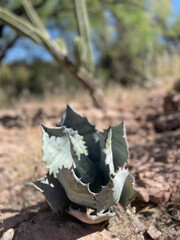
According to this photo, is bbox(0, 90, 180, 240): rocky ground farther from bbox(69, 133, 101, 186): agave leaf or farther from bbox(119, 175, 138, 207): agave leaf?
bbox(69, 133, 101, 186): agave leaf

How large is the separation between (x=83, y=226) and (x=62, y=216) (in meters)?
0.20

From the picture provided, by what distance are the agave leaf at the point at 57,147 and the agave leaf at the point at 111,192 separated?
304 mm

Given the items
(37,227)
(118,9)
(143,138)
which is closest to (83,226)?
(37,227)

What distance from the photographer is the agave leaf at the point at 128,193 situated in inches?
63.0

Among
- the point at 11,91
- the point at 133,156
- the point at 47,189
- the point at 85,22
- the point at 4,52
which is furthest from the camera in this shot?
the point at 11,91

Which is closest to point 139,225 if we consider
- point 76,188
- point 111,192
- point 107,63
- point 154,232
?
point 154,232

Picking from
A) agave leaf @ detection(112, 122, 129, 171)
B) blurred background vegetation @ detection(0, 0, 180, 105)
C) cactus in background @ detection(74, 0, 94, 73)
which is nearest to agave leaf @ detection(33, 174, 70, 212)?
agave leaf @ detection(112, 122, 129, 171)

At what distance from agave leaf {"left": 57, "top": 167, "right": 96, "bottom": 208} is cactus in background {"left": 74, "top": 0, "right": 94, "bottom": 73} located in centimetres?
343

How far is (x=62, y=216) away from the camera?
184 cm

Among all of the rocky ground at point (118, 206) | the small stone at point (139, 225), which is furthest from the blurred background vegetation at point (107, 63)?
the small stone at point (139, 225)

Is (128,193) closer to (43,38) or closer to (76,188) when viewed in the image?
(76,188)

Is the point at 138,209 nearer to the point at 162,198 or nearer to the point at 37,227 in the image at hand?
the point at 162,198

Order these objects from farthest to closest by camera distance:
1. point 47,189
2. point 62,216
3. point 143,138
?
1. point 143,138
2. point 62,216
3. point 47,189

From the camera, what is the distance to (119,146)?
1.76 meters
